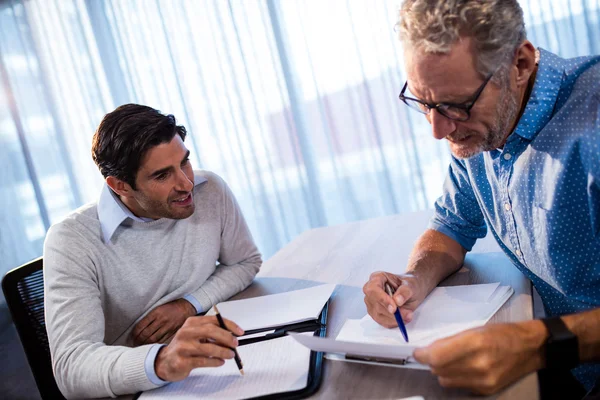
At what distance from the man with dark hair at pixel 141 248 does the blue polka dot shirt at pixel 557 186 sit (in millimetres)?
822

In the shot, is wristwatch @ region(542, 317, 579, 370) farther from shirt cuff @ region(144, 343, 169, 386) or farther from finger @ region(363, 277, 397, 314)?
shirt cuff @ region(144, 343, 169, 386)

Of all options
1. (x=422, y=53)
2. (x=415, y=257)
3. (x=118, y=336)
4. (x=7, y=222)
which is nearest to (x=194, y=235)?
(x=118, y=336)

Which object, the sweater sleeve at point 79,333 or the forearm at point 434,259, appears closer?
the sweater sleeve at point 79,333

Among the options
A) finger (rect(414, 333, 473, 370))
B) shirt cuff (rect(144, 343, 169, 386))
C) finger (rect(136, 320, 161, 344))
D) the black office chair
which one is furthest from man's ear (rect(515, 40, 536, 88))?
the black office chair

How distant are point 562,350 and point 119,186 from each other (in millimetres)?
1241

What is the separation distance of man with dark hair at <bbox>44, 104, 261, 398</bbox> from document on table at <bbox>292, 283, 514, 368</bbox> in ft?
1.61

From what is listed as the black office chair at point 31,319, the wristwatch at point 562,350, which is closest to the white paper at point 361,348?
the wristwatch at point 562,350

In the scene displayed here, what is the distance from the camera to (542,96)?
98cm

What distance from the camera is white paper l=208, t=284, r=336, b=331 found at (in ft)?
3.83

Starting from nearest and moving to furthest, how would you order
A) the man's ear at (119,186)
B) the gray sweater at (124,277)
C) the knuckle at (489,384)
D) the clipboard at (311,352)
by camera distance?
1. the knuckle at (489,384)
2. the clipboard at (311,352)
3. the gray sweater at (124,277)
4. the man's ear at (119,186)

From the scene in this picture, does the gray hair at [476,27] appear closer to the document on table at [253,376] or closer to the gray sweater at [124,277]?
the document on table at [253,376]

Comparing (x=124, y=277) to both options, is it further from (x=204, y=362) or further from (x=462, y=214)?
(x=462, y=214)

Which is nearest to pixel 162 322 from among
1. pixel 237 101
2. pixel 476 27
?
pixel 476 27

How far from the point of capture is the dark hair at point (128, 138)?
4.80 ft
